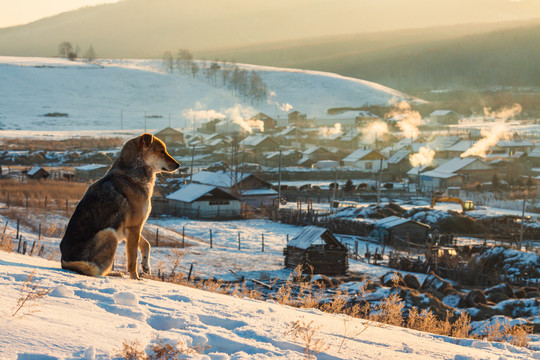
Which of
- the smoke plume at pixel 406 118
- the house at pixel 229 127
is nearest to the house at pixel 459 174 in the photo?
the smoke plume at pixel 406 118

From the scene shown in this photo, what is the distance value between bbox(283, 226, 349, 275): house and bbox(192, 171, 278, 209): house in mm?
19544

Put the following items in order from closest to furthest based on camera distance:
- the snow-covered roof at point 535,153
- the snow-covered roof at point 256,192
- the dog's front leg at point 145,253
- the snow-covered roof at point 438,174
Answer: the dog's front leg at point 145,253 < the snow-covered roof at point 256,192 < the snow-covered roof at point 438,174 < the snow-covered roof at point 535,153

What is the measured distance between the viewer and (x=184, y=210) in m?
40.9

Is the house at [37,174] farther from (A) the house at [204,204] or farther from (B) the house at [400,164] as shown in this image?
(B) the house at [400,164]

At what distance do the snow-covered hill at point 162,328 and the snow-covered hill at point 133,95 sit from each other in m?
108

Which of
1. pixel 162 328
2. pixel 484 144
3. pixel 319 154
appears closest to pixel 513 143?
pixel 484 144

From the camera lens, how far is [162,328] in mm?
4207

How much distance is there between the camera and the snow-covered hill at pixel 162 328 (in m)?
3.43

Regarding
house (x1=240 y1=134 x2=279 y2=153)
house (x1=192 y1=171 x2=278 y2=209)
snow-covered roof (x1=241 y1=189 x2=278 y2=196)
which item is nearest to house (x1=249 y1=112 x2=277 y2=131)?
house (x1=240 y1=134 x2=279 y2=153)

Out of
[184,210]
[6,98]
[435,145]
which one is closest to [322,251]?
[184,210]

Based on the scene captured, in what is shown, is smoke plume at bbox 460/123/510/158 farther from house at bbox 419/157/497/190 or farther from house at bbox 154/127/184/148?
house at bbox 154/127/184/148

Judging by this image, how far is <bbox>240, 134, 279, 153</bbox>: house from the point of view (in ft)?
277

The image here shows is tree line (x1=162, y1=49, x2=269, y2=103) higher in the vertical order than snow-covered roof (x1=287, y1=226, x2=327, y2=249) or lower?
higher

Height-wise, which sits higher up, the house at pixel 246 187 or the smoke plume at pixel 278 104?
the smoke plume at pixel 278 104
